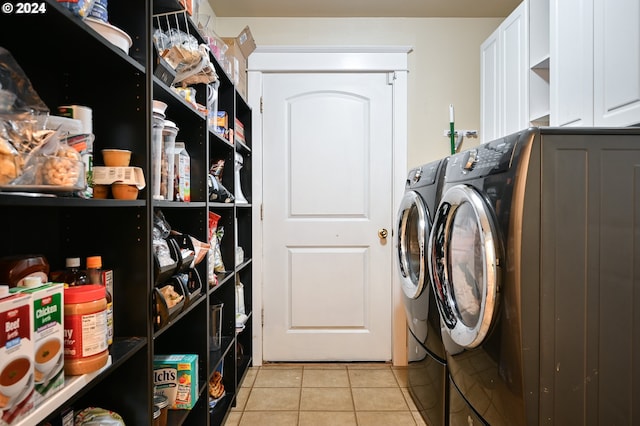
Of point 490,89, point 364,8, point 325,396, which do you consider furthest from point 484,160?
point 364,8

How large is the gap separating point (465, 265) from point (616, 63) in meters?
0.90

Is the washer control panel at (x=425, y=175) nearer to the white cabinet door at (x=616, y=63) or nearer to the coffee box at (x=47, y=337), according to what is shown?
the white cabinet door at (x=616, y=63)

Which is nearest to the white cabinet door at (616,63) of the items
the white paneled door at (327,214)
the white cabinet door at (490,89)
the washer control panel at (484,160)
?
the washer control panel at (484,160)

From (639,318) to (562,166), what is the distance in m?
0.51

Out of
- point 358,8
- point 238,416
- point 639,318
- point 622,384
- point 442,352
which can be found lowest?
point 238,416

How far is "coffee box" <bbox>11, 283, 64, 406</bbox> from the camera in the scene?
742 millimetres

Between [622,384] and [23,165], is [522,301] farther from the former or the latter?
[23,165]

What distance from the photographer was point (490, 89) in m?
2.54

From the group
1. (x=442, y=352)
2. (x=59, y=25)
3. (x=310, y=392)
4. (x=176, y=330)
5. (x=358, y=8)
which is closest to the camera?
(x=59, y=25)

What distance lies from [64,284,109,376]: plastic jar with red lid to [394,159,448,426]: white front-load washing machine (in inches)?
53.5

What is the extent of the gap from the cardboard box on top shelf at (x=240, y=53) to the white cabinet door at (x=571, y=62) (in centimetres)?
157

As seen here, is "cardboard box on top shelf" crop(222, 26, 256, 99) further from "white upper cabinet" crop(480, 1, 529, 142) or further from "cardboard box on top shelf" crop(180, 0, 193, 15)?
"white upper cabinet" crop(480, 1, 529, 142)

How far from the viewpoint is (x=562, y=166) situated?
117cm

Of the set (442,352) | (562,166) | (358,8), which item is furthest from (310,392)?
(358,8)
